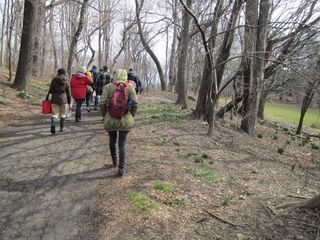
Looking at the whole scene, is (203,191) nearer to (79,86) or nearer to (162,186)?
(162,186)

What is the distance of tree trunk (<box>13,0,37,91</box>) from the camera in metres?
14.0

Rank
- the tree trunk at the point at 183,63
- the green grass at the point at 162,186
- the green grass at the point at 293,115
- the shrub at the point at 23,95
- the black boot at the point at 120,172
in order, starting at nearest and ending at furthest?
the green grass at the point at 162,186 < the black boot at the point at 120,172 < the shrub at the point at 23,95 < the tree trunk at the point at 183,63 < the green grass at the point at 293,115

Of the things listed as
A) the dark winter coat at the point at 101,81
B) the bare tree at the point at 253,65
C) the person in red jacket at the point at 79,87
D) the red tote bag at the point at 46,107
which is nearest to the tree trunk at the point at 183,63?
the bare tree at the point at 253,65

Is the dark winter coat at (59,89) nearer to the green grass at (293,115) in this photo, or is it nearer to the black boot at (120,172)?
the black boot at (120,172)

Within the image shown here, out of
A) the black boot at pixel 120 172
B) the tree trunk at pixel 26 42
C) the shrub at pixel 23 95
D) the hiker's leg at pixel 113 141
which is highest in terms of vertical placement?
the tree trunk at pixel 26 42

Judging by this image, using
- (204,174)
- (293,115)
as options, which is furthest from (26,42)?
(293,115)

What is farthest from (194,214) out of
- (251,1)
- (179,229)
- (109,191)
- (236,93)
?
(236,93)

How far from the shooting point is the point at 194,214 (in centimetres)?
490

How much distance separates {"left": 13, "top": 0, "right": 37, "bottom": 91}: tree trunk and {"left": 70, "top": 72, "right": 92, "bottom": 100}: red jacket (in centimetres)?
515

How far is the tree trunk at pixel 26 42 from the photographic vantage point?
46.1ft

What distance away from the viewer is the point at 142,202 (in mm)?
5066

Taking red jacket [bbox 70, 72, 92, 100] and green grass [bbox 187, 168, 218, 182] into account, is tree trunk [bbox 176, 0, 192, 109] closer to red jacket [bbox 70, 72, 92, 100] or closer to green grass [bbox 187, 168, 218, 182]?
red jacket [bbox 70, 72, 92, 100]

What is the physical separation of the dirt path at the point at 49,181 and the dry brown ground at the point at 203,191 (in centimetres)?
26

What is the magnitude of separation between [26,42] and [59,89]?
6.88m
